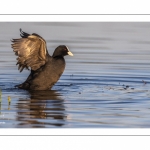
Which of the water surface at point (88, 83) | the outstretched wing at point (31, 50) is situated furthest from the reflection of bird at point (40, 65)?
the water surface at point (88, 83)

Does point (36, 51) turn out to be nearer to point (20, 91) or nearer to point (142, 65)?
point (20, 91)

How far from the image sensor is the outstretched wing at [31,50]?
1251 cm

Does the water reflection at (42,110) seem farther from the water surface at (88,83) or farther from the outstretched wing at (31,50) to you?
the outstretched wing at (31,50)

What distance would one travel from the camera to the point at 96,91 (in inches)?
510

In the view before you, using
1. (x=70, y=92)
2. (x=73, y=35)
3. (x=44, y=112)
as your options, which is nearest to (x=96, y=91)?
(x=70, y=92)

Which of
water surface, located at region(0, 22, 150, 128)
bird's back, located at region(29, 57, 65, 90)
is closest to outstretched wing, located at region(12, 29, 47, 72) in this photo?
bird's back, located at region(29, 57, 65, 90)

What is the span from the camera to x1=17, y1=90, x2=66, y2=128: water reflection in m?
10.0

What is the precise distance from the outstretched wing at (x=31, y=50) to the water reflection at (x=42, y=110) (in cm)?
64

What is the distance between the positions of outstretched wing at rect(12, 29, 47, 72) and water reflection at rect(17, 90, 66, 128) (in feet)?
2.10

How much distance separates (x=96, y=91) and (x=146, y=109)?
6.84 ft

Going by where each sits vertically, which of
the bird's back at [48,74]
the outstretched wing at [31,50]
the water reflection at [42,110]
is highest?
the outstretched wing at [31,50]

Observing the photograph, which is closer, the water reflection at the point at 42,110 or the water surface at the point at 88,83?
the water reflection at the point at 42,110

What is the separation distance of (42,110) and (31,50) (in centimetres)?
217

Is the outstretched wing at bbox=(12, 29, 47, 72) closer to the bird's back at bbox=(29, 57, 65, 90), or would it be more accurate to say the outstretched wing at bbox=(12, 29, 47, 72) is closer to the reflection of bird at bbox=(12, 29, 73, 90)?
the reflection of bird at bbox=(12, 29, 73, 90)
